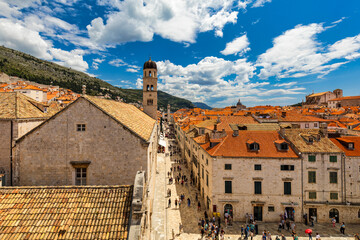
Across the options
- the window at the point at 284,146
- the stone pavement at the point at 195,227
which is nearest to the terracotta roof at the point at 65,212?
the stone pavement at the point at 195,227

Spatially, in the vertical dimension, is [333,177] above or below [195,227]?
above

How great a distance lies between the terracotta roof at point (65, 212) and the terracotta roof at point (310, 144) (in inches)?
990

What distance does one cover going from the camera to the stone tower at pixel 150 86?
42844 mm

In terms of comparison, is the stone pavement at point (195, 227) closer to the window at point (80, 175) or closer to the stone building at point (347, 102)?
the window at point (80, 175)

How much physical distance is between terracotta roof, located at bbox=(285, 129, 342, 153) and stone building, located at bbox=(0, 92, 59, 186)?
31.2m

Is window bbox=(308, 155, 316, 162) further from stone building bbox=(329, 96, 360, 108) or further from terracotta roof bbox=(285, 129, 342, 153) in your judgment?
stone building bbox=(329, 96, 360, 108)

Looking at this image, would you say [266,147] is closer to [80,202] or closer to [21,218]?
[80,202]

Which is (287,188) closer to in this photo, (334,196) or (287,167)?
(287,167)

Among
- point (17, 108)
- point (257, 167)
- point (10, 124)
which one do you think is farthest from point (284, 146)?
point (17, 108)

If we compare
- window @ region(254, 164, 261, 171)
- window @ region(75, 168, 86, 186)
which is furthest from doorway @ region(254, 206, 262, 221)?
window @ region(75, 168, 86, 186)

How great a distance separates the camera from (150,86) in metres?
44.0

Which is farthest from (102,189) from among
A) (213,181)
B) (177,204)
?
(177,204)

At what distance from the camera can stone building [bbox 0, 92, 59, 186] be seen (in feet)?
47.1

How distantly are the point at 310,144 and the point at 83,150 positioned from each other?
28.5 metres
